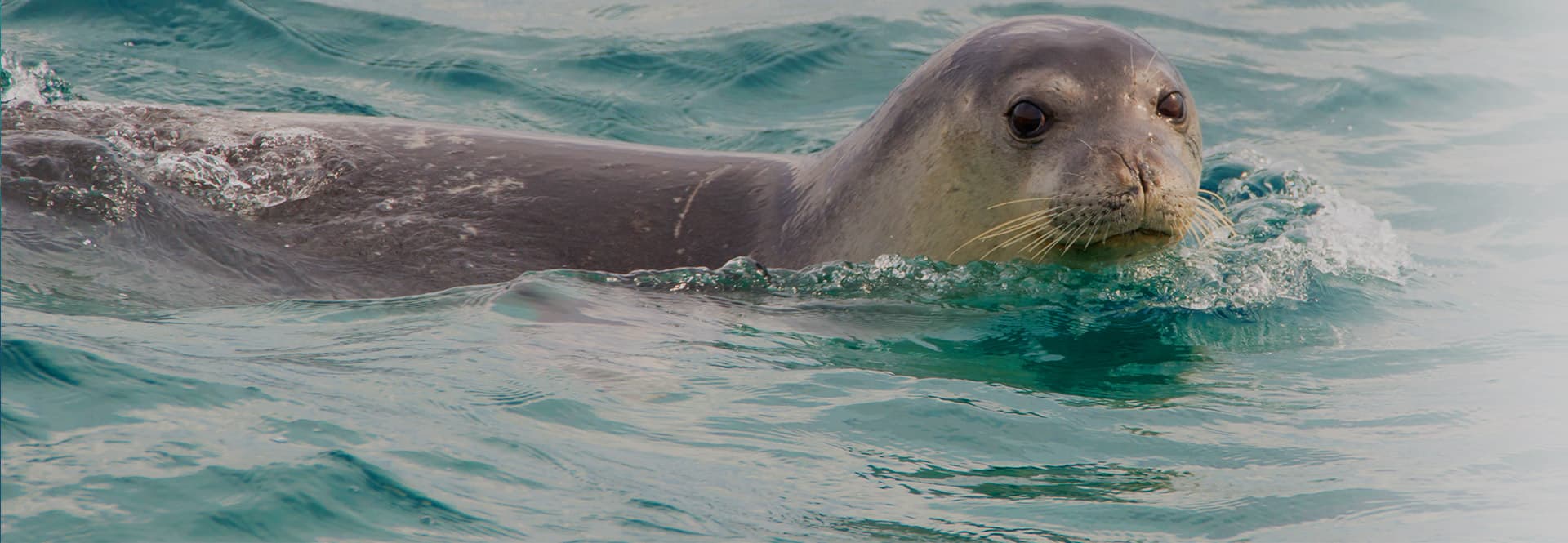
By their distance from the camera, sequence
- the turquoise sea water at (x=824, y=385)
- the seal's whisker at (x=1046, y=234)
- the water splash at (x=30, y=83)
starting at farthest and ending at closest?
1. the water splash at (x=30, y=83)
2. the seal's whisker at (x=1046, y=234)
3. the turquoise sea water at (x=824, y=385)

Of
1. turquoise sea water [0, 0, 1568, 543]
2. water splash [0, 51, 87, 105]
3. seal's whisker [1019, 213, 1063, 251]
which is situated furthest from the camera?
water splash [0, 51, 87, 105]

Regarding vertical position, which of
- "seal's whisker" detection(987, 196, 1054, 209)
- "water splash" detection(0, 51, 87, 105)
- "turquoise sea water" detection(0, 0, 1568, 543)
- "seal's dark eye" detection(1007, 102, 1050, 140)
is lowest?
"turquoise sea water" detection(0, 0, 1568, 543)

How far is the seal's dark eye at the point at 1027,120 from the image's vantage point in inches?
244

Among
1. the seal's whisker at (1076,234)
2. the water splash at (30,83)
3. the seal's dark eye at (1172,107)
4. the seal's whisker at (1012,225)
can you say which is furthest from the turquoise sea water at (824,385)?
the seal's dark eye at (1172,107)

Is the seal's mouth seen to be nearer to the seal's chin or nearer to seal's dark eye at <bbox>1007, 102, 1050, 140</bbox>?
the seal's chin

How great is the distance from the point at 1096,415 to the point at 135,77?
6.86 m

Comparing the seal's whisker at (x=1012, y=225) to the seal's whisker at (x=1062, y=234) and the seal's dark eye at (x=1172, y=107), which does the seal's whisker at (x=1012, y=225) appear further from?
the seal's dark eye at (x=1172, y=107)

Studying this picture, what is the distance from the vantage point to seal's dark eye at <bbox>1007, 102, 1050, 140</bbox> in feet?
20.3

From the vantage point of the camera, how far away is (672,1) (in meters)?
12.7

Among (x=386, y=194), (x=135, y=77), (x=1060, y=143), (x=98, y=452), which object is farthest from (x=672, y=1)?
(x=98, y=452)

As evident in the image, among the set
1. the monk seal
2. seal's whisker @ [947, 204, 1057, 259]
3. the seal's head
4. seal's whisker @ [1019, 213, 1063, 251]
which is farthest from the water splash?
seal's whisker @ [1019, 213, 1063, 251]

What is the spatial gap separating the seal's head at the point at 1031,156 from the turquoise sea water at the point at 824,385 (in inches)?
8.3

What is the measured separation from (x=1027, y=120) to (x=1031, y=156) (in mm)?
Result: 131

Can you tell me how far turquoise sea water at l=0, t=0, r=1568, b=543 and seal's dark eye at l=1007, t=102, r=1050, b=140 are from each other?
1.67 ft
